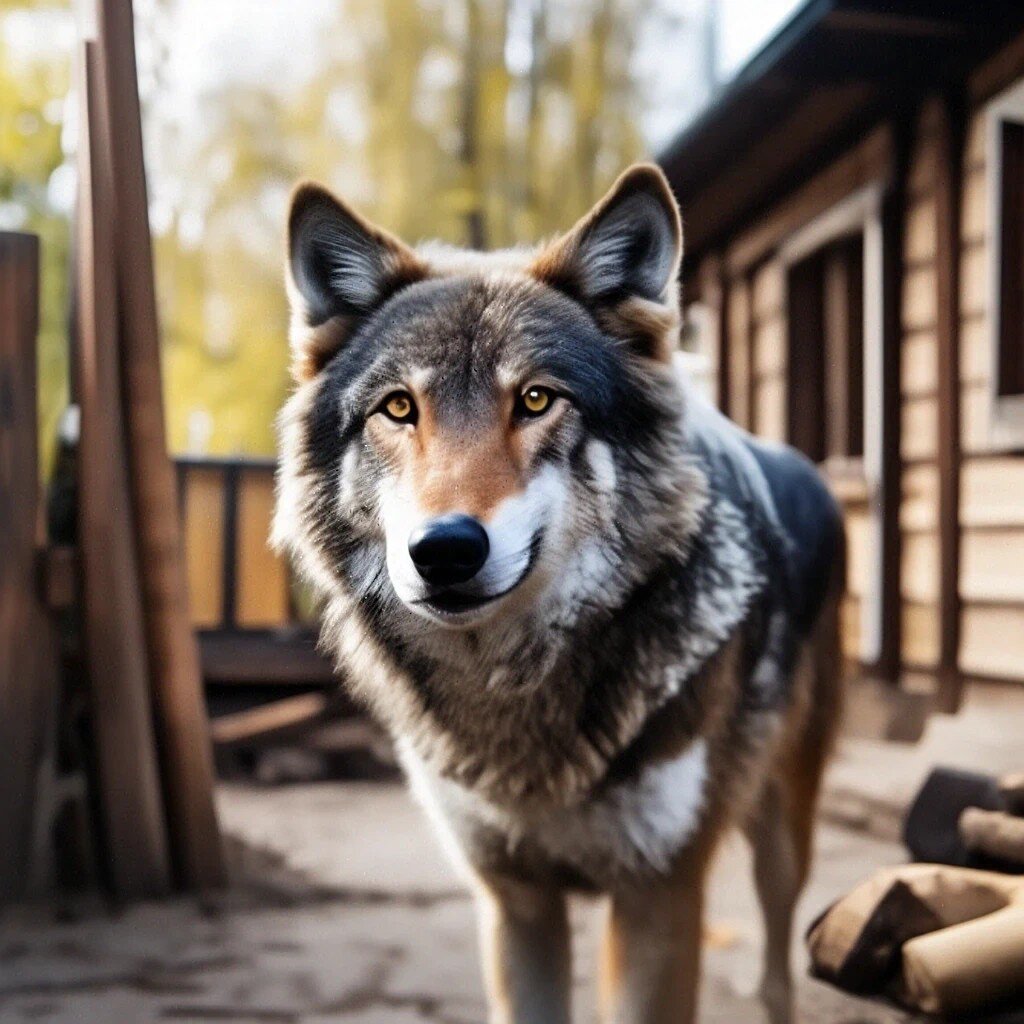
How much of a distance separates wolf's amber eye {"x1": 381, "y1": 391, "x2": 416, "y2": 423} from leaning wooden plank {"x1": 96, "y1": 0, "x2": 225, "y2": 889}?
2.15 m

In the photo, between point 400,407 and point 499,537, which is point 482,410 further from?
point 499,537

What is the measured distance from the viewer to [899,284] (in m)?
6.18

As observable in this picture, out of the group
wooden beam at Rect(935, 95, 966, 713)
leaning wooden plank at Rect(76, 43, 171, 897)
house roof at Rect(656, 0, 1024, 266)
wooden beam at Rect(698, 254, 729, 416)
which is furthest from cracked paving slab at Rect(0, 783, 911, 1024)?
wooden beam at Rect(698, 254, 729, 416)

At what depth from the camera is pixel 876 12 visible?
4941mm

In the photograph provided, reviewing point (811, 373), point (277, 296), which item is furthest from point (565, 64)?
point (811, 373)

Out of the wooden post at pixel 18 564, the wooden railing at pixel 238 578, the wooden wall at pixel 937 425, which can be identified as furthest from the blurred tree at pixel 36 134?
the wooden wall at pixel 937 425

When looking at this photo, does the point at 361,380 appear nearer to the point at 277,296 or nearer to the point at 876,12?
the point at 876,12

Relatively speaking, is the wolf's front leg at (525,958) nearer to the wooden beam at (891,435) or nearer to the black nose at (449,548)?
the black nose at (449,548)

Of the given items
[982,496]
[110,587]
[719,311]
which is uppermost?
[719,311]

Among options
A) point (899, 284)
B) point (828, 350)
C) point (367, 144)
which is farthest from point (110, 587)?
point (367, 144)

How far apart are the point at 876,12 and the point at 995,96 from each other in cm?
72

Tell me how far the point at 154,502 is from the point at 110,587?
0.32 meters

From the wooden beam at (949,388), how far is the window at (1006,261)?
1.36ft

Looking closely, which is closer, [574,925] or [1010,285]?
[574,925]
